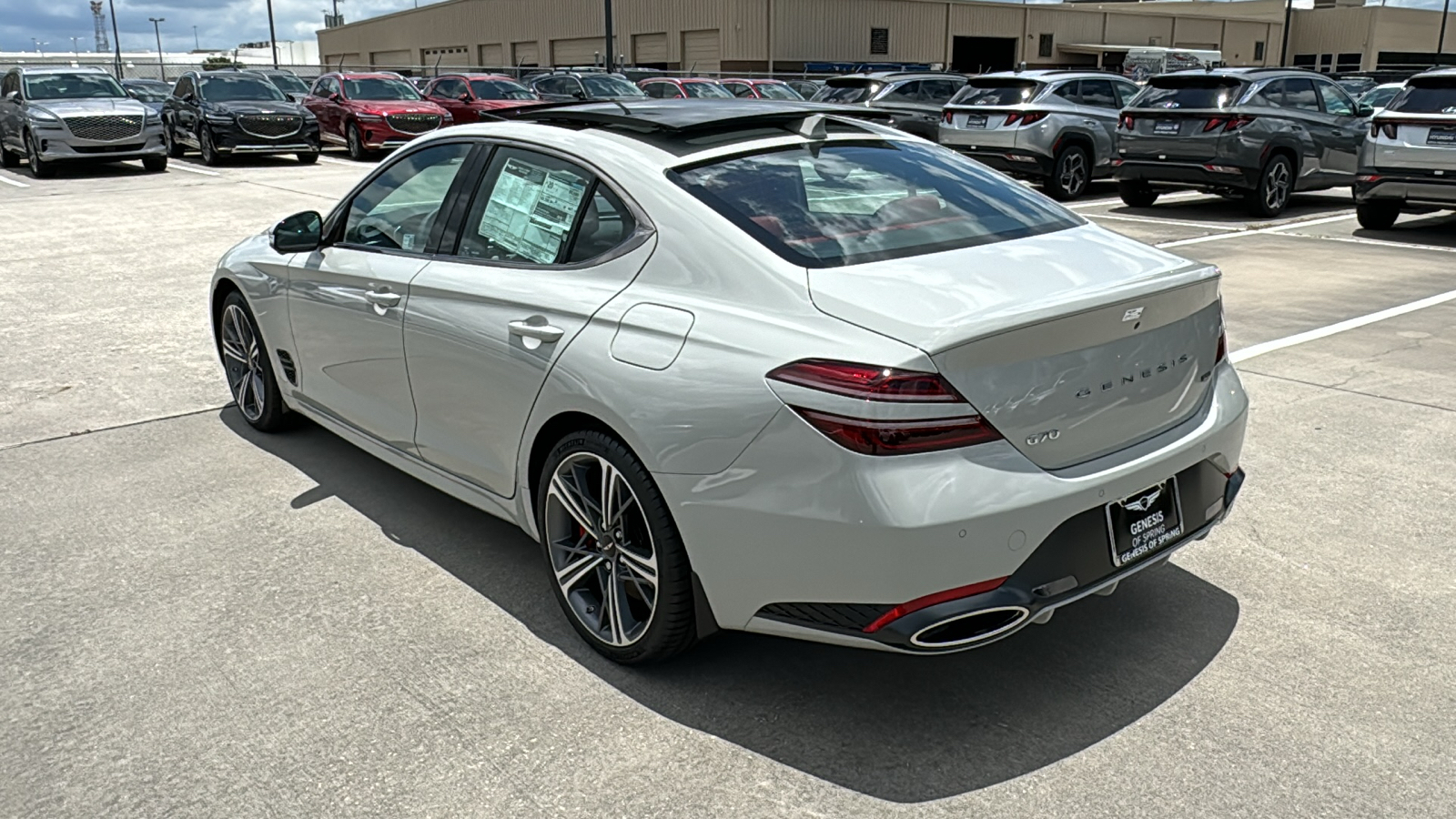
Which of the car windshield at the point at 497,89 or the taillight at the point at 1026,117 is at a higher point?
the car windshield at the point at 497,89

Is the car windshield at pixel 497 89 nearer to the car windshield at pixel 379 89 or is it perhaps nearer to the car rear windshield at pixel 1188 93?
the car windshield at pixel 379 89

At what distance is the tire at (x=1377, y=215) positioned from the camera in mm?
12914

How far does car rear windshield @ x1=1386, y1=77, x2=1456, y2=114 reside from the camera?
1204 centimetres

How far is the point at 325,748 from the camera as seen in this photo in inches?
122

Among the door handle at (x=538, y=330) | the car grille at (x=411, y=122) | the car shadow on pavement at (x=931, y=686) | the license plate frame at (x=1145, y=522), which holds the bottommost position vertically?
the car shadow on pavement at (x=931, y=686)

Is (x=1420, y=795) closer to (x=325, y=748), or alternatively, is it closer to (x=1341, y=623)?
(x=1341, y=623)

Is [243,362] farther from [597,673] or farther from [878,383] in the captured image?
[878,383]

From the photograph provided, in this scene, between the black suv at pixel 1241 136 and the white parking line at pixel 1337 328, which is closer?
the white parking line at pixel 1337 328

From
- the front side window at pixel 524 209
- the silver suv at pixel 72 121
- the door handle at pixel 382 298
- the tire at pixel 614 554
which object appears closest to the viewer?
the tire at pixel 614 554

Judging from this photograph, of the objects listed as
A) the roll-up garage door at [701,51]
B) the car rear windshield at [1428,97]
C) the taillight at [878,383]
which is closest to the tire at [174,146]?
the car rear windshield at [1428,97]

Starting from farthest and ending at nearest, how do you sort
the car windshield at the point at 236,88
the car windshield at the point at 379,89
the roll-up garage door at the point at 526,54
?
1. the roll-up garage door at the point at 526,54
2. the car windshield at the point at 379,89
3. the car windshield at the point at 236,88

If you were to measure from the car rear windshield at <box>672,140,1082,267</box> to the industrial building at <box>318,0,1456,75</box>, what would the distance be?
44.8 metres

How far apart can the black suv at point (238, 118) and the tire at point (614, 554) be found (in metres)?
19.3

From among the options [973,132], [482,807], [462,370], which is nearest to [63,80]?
[973,132]
